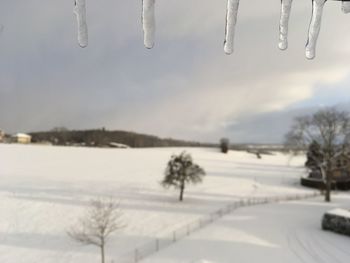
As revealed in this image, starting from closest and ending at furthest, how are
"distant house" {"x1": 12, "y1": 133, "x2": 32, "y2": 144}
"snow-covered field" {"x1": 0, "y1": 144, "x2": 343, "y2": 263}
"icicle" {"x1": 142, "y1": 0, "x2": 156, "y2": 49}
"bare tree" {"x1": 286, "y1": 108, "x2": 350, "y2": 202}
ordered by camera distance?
1. "icicle" {"x1": 142, "y1": 0, "x2": 156, "y2": 49}
2. "snow-covered field" {"x1": 0, "y1": 144, "x2": 343, "y2": 263}
3. "bare tree" {"x1": 286, "y1": 108, "x2": 350, "y2": 202}
4. "distant house" {"x1": 12, "y1": 133, "x2": 32, "y2": 144}

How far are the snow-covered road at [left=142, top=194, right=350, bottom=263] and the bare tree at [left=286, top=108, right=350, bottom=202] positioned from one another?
11.0m

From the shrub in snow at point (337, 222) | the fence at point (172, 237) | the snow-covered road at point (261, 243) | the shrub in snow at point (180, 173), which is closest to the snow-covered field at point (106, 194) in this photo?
the snow-covered road at point (261, 243)

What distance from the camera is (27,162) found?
61.4 meters

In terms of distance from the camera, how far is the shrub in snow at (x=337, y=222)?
23.1 m

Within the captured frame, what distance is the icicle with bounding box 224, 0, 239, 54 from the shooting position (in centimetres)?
168

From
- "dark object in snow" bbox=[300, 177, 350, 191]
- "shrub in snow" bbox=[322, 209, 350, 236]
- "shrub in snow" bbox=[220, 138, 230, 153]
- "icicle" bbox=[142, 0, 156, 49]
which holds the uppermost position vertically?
"shrub in snow" bbox=[220, 138, 230, 153]

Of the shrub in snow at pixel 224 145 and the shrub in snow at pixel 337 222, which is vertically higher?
the shrub in snow at pixel 224 145

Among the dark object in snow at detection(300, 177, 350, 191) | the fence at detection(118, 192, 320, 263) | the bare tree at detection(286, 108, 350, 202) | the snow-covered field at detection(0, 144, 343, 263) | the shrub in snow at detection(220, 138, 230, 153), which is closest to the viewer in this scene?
the fence at detection(118, 192, 320, 263)

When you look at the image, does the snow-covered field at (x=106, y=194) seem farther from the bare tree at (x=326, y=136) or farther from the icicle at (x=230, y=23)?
the icicle at (x=230, y=23)

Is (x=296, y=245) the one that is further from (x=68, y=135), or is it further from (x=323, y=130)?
(x=68, y=135)

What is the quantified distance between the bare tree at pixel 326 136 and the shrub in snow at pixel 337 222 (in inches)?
555

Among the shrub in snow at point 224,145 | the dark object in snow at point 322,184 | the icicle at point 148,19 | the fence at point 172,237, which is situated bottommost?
the fence at point 172,237

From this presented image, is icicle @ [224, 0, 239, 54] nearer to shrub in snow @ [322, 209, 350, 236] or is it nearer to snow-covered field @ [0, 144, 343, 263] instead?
snow-covered field @ [0, 144, 343, 263]

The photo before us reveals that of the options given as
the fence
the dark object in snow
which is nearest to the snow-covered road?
the fence
